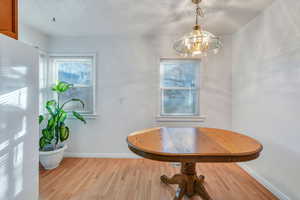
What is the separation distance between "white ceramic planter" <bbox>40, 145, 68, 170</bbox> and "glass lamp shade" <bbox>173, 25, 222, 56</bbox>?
245 centimetres

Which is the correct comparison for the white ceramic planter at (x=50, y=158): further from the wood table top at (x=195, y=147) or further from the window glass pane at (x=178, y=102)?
the window glass pane at (x=178, y=102)

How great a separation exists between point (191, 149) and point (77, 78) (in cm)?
258

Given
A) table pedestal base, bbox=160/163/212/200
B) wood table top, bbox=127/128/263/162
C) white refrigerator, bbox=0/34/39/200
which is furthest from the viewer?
table pedestal base, bbox=160/163/212/200

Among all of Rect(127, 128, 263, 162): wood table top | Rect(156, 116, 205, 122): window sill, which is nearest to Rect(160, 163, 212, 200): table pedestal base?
Rect(127, 128, 263, 162): wood table top

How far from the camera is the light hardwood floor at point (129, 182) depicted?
5.92ft

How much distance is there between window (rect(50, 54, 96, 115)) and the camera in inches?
115

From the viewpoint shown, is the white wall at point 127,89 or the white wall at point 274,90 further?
the white wall at point 127,89

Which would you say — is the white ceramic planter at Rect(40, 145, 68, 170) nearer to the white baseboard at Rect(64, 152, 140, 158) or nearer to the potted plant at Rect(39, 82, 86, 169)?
→ the potted plant at Rect(39, 82, 86, 169)

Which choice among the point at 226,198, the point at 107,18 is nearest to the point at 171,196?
the point at 226,198

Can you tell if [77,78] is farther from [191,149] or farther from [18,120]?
[191,149]

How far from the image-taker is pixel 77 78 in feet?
9.64

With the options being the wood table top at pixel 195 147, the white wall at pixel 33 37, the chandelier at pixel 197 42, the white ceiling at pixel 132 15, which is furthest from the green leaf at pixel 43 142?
the chandelier at pixel 197 42

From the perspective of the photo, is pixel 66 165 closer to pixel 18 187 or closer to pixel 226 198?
pixel 18 187

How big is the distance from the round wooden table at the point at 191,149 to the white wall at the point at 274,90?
58cm
